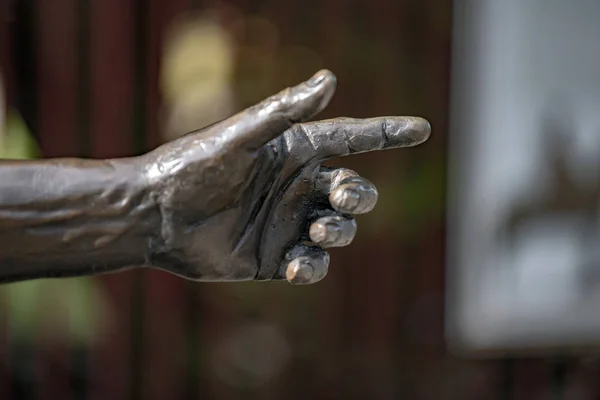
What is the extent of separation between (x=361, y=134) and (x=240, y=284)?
1.36m

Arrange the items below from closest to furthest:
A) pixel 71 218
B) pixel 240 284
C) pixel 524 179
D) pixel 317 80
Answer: pixel 317 80
pixel 71 218
pixel 240 284
pixel 524 179

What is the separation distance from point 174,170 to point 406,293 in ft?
5.14

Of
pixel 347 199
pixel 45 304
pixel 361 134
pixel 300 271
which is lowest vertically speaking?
pixel 45 304

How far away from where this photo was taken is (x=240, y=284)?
223cm

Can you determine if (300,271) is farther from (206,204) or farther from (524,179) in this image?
(524,179)

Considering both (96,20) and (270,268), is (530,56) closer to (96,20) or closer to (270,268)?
(96,20)

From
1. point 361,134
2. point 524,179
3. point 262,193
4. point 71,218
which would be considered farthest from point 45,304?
point 524,179

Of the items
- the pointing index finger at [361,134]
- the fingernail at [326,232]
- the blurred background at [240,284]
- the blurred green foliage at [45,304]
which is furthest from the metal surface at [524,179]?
the fingernail at [326,232]

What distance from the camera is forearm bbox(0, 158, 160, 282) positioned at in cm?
93

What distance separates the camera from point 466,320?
7.72 ft

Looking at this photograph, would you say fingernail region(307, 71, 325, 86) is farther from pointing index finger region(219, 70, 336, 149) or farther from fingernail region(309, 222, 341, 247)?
fingernail region(309, 222, 341, 247)

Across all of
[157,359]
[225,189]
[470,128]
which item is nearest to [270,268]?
[225,189]

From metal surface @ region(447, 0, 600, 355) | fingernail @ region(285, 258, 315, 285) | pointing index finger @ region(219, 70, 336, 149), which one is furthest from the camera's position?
metal surface @ region(447, 0, 600, 355)

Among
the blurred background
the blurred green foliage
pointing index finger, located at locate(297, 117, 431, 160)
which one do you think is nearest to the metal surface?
the blurred background
